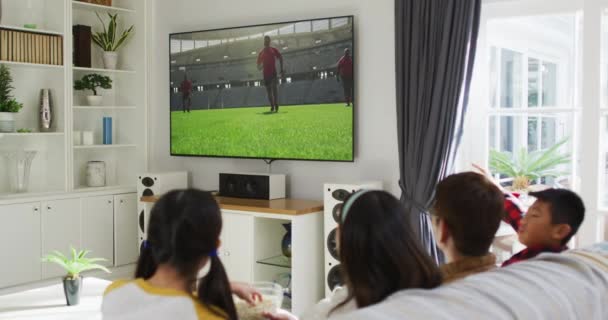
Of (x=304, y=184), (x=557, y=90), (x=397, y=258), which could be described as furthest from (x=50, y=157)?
(x=397, y=258)

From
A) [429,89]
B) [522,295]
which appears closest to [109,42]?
[429,89]

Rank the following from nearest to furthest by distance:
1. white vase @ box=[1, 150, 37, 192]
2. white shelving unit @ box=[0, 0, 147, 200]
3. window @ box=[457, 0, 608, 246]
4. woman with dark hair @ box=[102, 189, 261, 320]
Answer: woman with dark hair @ box=[102, 189, 261, 320] → window @ box=[457, 0, 608, 246] → white vase @ box=[1, 150, 37, 192] → white shelving unit @ box=[0, 0, 147, 200]

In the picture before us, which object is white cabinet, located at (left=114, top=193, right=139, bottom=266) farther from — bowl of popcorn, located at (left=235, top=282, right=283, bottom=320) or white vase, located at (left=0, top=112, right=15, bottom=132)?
bowl of popcorn, located at (left=235, top=282, right=283, bottom=320)

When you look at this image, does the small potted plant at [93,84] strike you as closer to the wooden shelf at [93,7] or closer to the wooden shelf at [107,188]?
the wooden shelf at [93,7]

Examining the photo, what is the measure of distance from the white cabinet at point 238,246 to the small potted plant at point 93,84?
1.79 metres

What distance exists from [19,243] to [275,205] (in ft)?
6.24

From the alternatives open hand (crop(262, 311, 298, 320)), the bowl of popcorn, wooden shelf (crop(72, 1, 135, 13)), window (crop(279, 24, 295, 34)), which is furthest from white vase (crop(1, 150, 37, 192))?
open hand (crop(262, 311, 298, 320))

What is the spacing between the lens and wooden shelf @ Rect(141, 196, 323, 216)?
15.1 feet

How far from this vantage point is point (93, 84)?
A: 5887mm

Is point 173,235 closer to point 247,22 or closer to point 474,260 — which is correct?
point 474,260

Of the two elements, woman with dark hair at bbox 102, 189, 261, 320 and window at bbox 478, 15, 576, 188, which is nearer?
woman with dark hair at bbox 102, 189, 261, 320

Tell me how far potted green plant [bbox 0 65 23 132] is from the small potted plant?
0.62m

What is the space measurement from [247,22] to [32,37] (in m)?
1.60

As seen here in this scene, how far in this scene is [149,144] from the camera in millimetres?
6156
